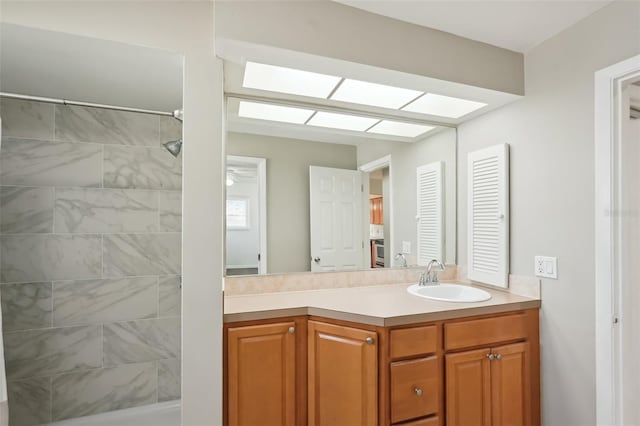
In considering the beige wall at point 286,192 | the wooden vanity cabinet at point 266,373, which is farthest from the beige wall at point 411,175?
the wooden vanity cabinet at point 266,373

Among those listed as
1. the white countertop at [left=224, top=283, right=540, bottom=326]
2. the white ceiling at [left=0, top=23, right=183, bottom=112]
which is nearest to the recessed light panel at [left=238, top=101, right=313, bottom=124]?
the white ceiling at [left=0, top=23, right=183, bottom=112]

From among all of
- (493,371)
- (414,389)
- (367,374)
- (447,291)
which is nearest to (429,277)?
(447,291)

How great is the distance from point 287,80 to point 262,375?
153 centimetres

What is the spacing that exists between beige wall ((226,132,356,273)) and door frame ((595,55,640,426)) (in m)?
1.46

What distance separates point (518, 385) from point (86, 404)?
2.61 m

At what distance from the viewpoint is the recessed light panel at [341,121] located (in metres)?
2.12

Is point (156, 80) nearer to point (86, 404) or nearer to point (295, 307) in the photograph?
point (295, 307)

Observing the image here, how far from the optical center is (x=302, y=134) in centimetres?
215

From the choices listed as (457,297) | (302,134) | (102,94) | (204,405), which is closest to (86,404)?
(204,405)

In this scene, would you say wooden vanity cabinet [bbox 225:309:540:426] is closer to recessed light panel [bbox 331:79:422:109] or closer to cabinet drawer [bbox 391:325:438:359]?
cabinet drawer [bbox 391:325:438:359]

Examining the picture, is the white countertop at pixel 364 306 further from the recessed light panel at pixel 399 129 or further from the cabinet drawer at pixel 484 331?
the recessed light panel at pixel 399 129

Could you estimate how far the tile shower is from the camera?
1998 millimetres

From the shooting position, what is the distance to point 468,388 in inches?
63.8

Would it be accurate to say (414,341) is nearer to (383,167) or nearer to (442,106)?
(383,167)
